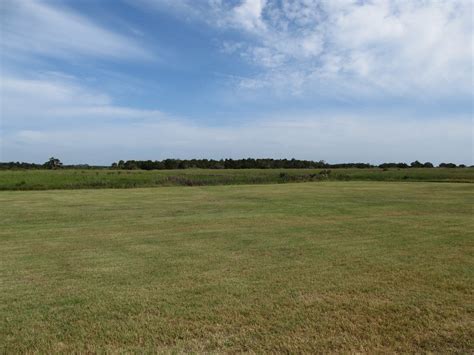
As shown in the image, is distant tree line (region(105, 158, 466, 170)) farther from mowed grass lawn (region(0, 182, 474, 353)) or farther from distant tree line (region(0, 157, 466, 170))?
mowed grass lawn (region(0, 182, 474, 353))

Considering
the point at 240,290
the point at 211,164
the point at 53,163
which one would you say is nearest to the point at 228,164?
the point at 211,164

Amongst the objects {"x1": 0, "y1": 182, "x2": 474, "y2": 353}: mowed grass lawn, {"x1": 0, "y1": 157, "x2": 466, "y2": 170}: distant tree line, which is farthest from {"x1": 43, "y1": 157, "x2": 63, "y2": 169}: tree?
{"x1": 0, "y1": 182, "x2": 474, "y2": 353}: mowed grass lawn

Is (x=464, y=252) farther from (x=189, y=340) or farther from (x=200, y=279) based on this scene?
(x=189, y=340)

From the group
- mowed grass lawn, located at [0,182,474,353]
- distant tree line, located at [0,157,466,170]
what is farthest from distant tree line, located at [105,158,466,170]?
mowed grass lawn, located at [0,182,474,353]

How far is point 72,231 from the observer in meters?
12.6

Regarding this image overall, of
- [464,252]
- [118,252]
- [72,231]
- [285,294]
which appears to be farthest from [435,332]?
[72,231]

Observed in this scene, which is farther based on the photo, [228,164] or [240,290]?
[228,164]

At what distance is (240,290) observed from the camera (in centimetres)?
594

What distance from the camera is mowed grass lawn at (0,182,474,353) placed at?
4.30m

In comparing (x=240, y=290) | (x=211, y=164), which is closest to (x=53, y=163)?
(x=211, y=164)

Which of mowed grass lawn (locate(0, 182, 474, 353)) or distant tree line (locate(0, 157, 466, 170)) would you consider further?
distant tree line (locate(0, 157, 466, 170))

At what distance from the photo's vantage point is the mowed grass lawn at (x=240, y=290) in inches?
169

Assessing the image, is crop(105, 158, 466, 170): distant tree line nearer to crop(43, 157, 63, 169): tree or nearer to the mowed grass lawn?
crop(43, 157, 63, 169): tree

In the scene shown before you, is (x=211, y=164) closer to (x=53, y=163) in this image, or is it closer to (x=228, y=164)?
(x=228, y=164)
